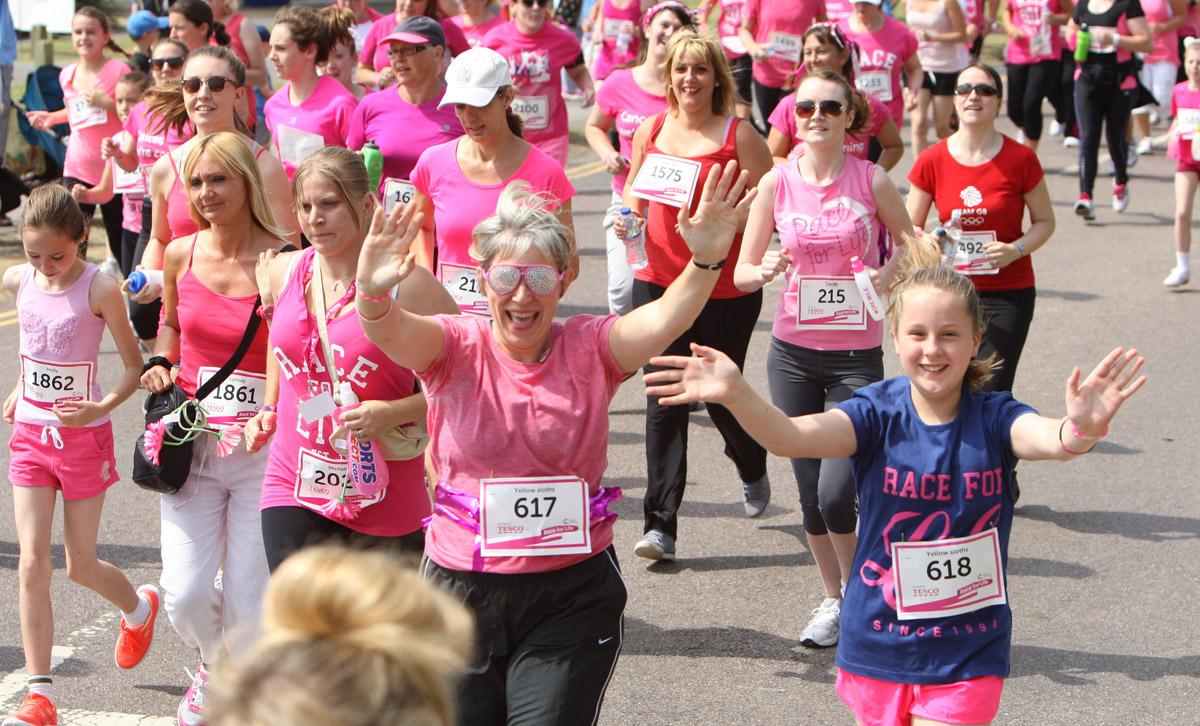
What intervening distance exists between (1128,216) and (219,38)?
25.5ft

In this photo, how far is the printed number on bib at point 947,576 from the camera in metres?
3.90

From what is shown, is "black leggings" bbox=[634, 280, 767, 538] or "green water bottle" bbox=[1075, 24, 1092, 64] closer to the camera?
"black leggings" bbox=[634, 280, 767, 538]

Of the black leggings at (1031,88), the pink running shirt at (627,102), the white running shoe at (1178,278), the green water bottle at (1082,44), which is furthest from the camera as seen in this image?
the black leggings at (1031,88)

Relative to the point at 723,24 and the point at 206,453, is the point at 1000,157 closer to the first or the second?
the point at 206,453

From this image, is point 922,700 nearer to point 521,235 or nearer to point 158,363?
point 521,235

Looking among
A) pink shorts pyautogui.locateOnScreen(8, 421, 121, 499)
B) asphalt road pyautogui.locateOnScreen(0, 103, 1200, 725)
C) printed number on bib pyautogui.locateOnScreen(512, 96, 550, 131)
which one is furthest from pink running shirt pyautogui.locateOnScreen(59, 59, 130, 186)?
pink shorts pyautogui.locateOnScreen(8, 421, 121, 499)

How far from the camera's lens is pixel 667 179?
6594mm

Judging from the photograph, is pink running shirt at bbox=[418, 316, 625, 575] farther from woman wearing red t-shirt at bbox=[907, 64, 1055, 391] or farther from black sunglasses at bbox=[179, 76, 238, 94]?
black sunglasses at bbox=[179, 76, 238, 94]

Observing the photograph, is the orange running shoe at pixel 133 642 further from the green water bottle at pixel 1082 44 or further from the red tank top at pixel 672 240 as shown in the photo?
the green water bottle at pixel 1082 44

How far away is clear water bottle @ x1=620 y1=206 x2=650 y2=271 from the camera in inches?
250

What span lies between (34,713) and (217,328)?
132 centimetres

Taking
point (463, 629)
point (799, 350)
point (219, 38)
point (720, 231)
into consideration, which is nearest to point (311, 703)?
point (463, 629)

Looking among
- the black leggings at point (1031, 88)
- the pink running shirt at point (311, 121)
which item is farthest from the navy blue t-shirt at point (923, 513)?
the black leggings at point (1031, 88)

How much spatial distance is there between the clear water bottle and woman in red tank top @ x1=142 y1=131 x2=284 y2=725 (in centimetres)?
162
